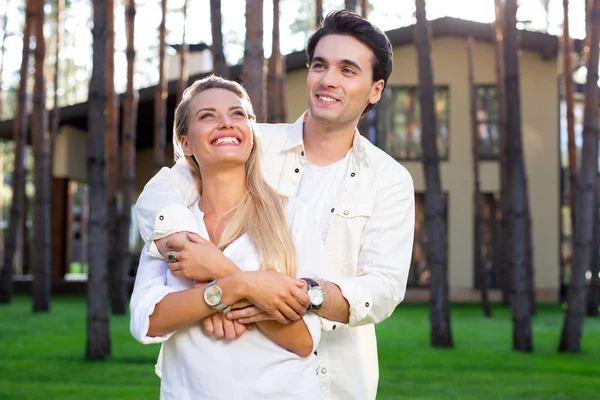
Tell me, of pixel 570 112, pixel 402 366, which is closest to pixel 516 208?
pixel 402 366

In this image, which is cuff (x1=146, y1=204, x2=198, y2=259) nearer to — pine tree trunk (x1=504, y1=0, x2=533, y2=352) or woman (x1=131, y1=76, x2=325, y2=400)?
woman (x1=131, y1=76, x2=325, y2=400)

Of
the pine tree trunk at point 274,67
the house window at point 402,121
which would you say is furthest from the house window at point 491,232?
the pine tree trunk at point 274,67

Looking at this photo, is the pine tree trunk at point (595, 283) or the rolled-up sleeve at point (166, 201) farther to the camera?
the pine tree trunk at point (595, 283)

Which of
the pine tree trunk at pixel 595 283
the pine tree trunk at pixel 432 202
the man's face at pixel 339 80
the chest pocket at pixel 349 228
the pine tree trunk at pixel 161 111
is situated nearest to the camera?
the chest pocket at pixel 349 228

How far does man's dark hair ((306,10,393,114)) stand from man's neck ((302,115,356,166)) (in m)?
0.22

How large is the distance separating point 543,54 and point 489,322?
831 cm

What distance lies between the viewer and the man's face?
133 inches

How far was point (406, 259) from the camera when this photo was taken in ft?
10.2

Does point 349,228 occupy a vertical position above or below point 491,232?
above

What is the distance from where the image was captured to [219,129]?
2.86m

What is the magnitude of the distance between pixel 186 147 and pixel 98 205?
23.7ft

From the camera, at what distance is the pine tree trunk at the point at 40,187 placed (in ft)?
54.5

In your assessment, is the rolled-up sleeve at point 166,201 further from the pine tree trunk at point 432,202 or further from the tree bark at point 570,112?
the tree bark at point 570,112

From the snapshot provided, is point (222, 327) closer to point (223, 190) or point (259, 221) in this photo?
point (259, 221)
